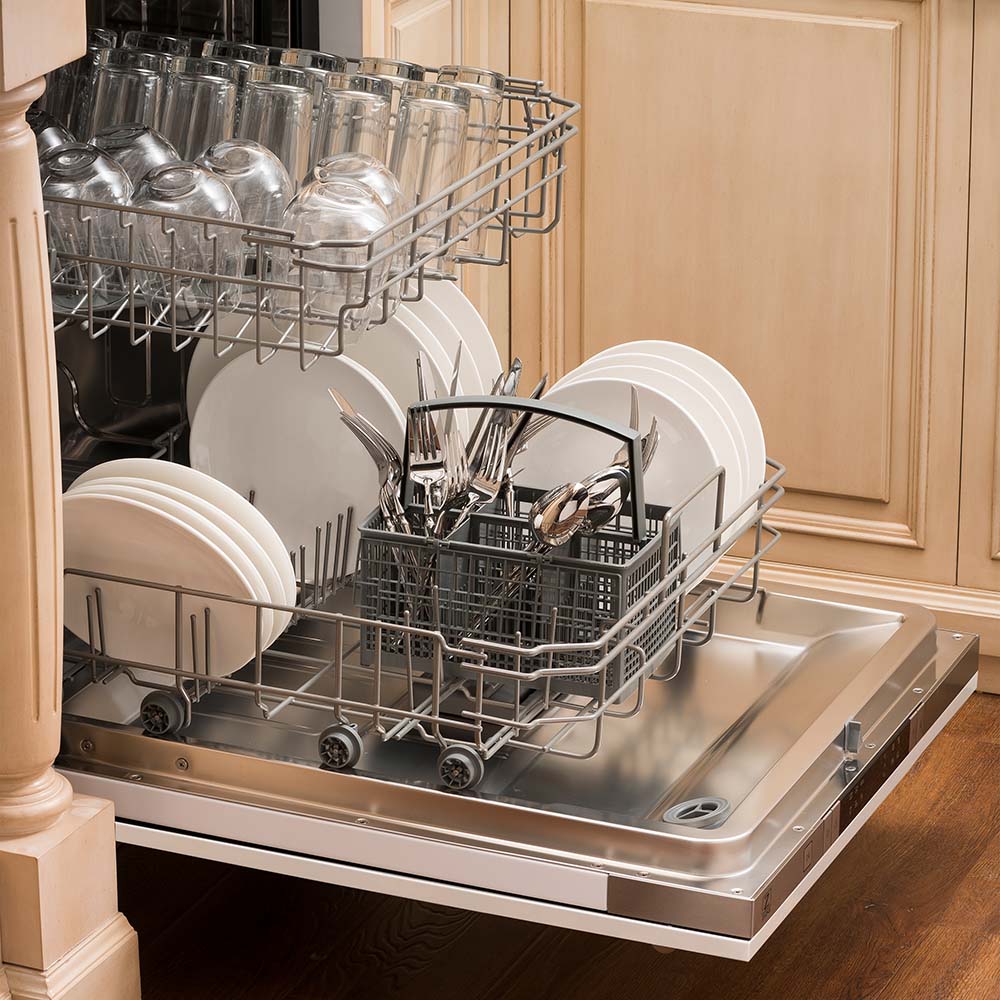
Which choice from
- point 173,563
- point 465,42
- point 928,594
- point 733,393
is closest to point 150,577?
point 173,563

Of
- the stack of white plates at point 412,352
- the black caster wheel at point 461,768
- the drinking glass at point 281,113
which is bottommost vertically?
the black caster wheel at point 461,768

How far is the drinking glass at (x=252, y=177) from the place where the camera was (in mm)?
1394

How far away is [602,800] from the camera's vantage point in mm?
1320

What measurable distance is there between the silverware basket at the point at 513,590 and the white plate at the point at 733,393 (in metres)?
0.29

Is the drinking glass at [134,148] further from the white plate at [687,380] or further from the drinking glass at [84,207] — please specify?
the white plate at [687,380]

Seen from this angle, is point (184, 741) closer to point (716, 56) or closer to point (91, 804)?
point (91, 804)

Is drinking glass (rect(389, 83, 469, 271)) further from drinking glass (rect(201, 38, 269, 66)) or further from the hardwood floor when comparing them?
the hardwood floor

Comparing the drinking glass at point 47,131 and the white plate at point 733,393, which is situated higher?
the drinking glass at point 47,131

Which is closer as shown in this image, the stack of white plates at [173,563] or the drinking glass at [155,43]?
the stack of white plates at [173,563]

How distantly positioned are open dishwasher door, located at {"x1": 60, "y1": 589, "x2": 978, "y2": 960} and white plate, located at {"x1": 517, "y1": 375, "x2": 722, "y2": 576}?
157 millimetres

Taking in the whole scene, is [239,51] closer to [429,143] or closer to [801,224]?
[429,143]

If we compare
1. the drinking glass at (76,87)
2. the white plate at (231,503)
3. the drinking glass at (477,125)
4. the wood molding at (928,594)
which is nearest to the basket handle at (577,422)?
the white plate at (231,503)

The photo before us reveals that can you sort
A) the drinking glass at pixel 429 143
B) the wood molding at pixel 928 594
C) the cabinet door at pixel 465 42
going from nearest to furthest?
the drinking glass at pixel 429 143
the cabinet door at pixel 465 42
the wood molding at pixel 928 594

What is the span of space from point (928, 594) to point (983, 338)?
0.33 meters
